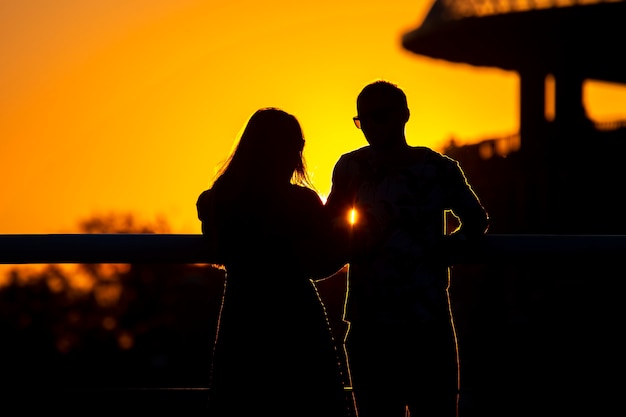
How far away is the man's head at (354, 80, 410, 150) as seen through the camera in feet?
10.7

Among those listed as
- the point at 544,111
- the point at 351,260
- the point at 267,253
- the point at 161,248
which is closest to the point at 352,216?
the point at 351,260

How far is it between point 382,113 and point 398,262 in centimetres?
37

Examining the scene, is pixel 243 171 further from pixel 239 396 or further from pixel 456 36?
pixel 456 36

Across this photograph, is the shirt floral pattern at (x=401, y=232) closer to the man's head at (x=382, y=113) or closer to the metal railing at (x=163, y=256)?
the man's head at (x=382, y=113)

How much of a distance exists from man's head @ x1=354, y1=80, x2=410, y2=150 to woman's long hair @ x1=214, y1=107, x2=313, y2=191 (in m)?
0.18

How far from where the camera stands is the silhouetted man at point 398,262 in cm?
323

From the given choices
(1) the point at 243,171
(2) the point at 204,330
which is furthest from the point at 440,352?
(2) the point at 204,330

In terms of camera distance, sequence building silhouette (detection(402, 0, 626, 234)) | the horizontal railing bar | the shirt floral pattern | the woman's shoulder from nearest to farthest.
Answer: the shirt floral pattern, the woman's shoulder, the horizontal railing bar, building silhouette (detection(402, 0, 626, 234))

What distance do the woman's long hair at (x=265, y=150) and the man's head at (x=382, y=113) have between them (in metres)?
0.18

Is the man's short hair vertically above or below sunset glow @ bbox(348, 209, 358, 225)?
above

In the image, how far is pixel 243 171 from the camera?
3312 mm

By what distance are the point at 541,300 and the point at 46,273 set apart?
54.9 metres

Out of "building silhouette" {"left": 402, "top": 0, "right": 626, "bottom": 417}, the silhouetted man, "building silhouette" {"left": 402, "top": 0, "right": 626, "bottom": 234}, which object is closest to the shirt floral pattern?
the silhouetted man

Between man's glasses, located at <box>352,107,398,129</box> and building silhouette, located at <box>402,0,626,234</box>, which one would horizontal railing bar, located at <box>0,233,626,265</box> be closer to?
man's glasses, located at <box>352,107,398,129</box>
